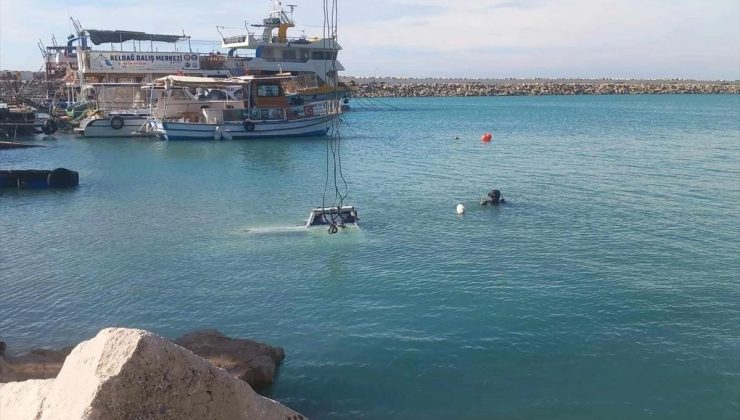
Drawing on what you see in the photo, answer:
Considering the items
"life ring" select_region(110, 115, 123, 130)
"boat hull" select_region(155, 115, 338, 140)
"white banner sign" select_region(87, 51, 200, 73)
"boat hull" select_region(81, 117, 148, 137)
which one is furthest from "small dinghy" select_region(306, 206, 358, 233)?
"white banner sign" select_region(87, 51, 200, 73)

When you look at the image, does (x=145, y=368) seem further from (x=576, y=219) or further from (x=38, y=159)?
(x=38, y=159)

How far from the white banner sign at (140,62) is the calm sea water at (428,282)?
31445 mm

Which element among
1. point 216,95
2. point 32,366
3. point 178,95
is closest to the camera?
point 32,366

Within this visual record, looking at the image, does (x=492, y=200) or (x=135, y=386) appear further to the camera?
(x=492, y=200)

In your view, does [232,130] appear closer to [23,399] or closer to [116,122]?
[116,122]

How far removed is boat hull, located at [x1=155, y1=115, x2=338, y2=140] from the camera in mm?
51103

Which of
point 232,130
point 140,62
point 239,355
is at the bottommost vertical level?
point 239,355

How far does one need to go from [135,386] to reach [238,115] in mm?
49469

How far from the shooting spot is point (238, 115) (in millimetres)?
53000

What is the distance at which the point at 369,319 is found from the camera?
14.3 meters

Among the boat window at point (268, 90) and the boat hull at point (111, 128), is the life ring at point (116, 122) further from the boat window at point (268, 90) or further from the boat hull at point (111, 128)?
the boat window at point (268, 90)

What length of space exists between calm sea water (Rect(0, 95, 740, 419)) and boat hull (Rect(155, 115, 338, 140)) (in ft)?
51.7

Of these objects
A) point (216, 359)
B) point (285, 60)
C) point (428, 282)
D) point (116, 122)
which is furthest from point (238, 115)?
point (216, 359)

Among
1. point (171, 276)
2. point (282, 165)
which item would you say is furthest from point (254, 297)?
point (282, 165)
